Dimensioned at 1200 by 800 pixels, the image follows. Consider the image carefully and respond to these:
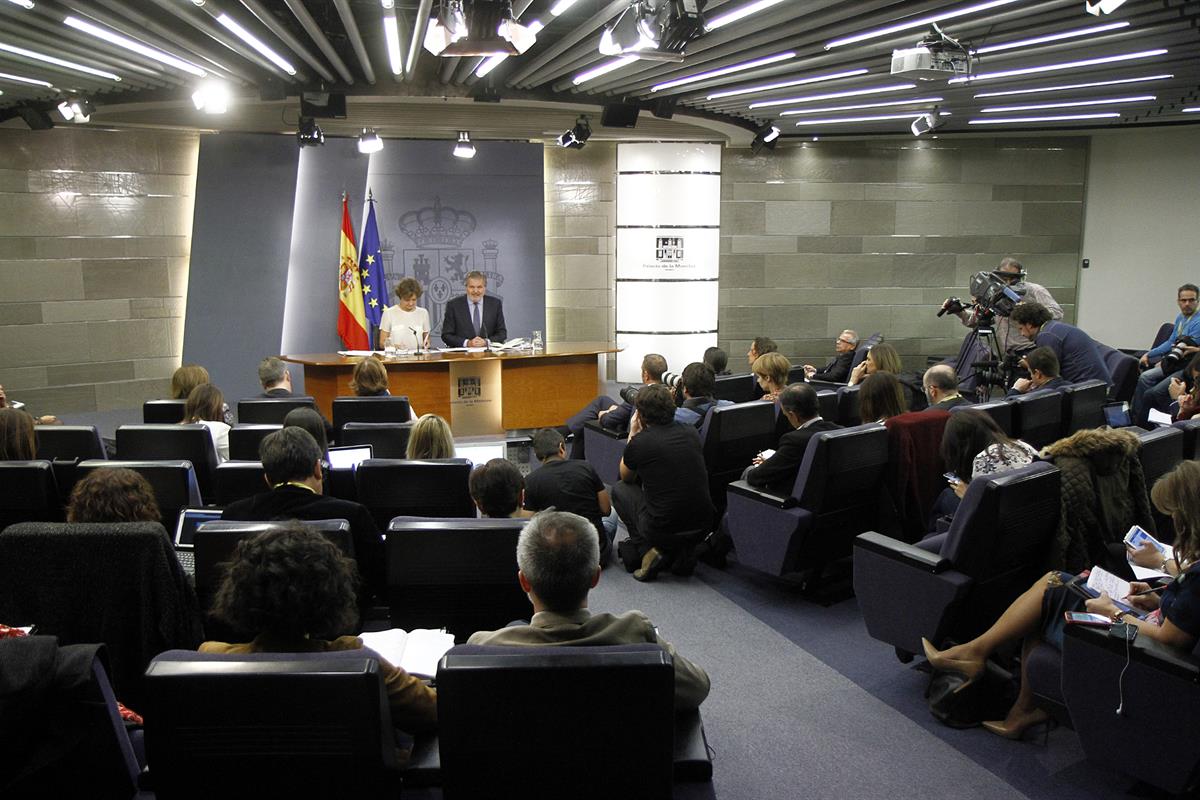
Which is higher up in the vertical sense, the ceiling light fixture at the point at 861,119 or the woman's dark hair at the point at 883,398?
the ceiling light fixture at the point at 861,119

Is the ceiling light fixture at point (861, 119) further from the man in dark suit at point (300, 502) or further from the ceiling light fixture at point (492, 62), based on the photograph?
the man in dark suit at point (300, 502)

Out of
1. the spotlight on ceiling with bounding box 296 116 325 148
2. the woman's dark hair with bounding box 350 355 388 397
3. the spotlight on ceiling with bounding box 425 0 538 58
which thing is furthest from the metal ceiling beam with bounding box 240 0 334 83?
the woman's dark hair with bounding box 350 355 388 397

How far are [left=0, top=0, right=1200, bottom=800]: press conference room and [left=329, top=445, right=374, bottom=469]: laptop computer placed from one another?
2.8 inches

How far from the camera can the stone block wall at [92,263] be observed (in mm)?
8680

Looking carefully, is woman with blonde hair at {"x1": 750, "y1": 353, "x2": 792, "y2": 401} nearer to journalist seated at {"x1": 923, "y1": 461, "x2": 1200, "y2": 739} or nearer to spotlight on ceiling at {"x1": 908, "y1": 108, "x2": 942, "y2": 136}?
journalist seated at {"x1": 923, "y1": 461, "x2": 1200, "y2": 739}

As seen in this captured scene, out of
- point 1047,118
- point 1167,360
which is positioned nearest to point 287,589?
point 1167,360

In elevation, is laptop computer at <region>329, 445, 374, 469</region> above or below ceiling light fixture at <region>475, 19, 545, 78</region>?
below

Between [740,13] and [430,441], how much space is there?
10.1 feet

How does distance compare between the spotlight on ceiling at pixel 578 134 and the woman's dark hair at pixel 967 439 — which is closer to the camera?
the woman's dark hair at pixel 967 439

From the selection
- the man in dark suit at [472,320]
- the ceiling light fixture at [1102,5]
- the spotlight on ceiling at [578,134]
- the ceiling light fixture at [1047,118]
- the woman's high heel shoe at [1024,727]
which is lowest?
the woman's high heel shoe at [1024,727]

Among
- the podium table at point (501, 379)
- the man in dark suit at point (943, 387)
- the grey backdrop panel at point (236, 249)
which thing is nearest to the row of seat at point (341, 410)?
the podium table at point (501, 379)

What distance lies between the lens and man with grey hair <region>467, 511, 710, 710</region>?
1.90 meters

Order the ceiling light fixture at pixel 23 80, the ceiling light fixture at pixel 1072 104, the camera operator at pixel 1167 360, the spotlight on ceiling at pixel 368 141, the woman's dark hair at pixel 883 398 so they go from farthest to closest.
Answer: the spotlight on ceiling at pixel 368 141 < the ceiling light fixture at pixel 1072 104 < the camera operator at pixel 1167 360 < the ceiling light fixture at pixel 23 80 < the woman's dark hair at pixel 883 398

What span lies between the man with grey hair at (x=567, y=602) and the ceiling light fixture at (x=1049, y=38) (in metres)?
4.79
